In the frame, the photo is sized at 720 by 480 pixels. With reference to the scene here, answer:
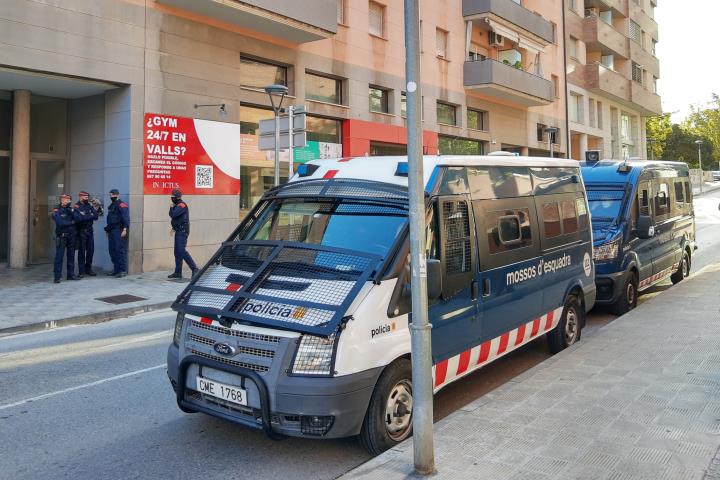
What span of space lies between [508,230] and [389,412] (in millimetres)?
2358

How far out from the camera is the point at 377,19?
21188 millimetres

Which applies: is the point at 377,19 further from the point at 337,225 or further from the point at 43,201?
the point at 337,225

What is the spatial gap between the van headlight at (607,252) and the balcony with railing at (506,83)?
54.7ft

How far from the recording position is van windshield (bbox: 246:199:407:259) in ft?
14.7

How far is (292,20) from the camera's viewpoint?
16.2m

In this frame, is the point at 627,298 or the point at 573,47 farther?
the point at 573,47

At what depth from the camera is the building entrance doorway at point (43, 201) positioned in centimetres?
1539

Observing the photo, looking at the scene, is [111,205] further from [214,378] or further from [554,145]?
[554,145]

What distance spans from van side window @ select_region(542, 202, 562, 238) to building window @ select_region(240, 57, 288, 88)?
11872mm

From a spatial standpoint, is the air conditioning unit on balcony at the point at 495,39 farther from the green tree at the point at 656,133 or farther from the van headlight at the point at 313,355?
the green tree at the point at 656,133

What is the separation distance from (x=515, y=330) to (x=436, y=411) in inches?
47.2

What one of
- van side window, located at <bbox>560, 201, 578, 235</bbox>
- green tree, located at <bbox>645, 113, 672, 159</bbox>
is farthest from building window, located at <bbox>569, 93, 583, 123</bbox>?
green tree, located at <bbox>645, 113, 672, 159</bbox>

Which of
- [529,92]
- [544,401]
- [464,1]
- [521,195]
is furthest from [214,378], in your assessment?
[529,92]

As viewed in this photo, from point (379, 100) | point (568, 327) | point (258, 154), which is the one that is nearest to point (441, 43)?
point (379, 100)
